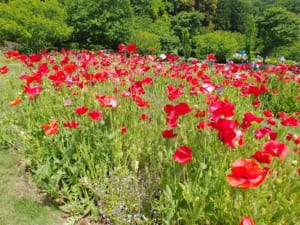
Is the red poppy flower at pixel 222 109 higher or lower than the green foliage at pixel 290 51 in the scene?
higher

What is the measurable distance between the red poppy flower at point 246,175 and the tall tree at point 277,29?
37.5 metres

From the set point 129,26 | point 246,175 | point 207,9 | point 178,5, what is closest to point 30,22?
point 129,26

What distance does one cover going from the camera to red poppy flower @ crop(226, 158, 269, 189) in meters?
1.45

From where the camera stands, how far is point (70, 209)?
287cm

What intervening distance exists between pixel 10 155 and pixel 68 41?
23.9 m

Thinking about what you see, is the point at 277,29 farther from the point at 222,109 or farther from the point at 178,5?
the point at 222,109

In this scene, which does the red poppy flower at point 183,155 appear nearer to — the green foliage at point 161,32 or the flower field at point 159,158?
the flower field at point 159,158

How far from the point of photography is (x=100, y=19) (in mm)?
24047

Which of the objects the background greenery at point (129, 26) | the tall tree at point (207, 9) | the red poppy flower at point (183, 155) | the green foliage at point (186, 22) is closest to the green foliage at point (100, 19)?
the background greenery at point (129, 26)

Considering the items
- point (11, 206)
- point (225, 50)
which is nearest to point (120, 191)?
point (11, 206)

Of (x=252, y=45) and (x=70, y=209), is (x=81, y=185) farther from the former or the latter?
(x=252, y=45)

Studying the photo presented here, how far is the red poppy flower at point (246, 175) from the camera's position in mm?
1450

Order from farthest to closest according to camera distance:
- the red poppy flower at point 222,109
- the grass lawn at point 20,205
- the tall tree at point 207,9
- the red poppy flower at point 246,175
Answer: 1. the tall tree at point 207,9
2. the grass lawn at point 20,205
3. the red poppy flower at point 222,109
4. the red poppy flower at point 246,175

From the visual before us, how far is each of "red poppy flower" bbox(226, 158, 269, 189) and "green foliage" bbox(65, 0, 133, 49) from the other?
2358 centimetres
